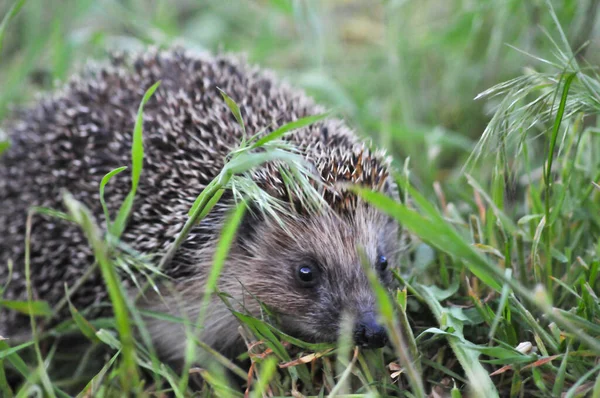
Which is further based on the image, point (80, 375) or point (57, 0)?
point (57, 0)

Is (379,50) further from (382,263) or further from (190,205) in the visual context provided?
(190,205)

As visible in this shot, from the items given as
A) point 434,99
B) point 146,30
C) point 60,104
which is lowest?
point 434,99

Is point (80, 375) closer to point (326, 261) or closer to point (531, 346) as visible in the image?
point (326, 261)

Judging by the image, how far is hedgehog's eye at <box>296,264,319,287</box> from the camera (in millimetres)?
2475

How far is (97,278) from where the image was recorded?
280 centimetres

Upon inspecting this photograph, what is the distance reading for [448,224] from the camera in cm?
232

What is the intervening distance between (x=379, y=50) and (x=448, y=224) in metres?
2.85

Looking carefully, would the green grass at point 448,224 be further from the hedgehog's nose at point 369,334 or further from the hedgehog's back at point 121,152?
the hedgehog's back at point 121,152

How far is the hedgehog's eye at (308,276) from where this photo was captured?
97.4 inches

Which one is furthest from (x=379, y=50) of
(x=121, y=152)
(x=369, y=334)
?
(x=369, y=334)

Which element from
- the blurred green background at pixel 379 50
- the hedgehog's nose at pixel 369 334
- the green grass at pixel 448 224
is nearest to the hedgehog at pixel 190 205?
the hedgehog's nose at pixel 369 334

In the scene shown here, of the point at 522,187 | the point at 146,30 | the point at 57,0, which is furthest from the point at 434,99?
the point at 57,0

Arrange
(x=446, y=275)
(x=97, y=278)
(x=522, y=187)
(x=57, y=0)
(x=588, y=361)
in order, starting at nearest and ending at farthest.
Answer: (x=588, y=361) < (x=446, y=275) < (x=97, y=278) < (x=522, y=187) < (x=57, y=0)

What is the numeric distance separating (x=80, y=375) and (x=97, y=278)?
16.2 inches
